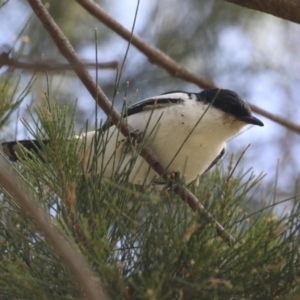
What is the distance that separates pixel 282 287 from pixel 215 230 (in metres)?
0.17

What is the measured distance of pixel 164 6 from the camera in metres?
3.85

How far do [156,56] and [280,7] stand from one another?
34.6 inches

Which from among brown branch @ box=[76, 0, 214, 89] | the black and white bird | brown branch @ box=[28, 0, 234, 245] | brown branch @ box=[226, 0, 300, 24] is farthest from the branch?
brown branch @ box=[226, 0, 300, 24]

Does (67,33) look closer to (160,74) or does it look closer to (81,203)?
(160,74)

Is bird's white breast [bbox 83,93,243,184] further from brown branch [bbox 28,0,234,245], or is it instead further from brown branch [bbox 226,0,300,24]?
brown branch [bbox 226,0,300,24]

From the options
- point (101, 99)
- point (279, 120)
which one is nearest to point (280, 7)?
point (101, 99)

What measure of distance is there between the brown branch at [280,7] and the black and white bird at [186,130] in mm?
394

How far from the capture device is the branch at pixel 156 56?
2346 mm

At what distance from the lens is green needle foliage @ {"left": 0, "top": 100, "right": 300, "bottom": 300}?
4.13 ft

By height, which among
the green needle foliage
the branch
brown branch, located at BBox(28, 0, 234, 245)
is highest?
the branch

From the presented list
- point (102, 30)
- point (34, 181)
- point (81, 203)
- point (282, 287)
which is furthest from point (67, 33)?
point (282, 287)

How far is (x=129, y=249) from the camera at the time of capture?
1359 millimetres

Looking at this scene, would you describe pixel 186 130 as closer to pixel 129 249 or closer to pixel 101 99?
pixel 101 99

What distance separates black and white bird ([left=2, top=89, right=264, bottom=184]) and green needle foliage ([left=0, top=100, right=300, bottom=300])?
1.67ft
